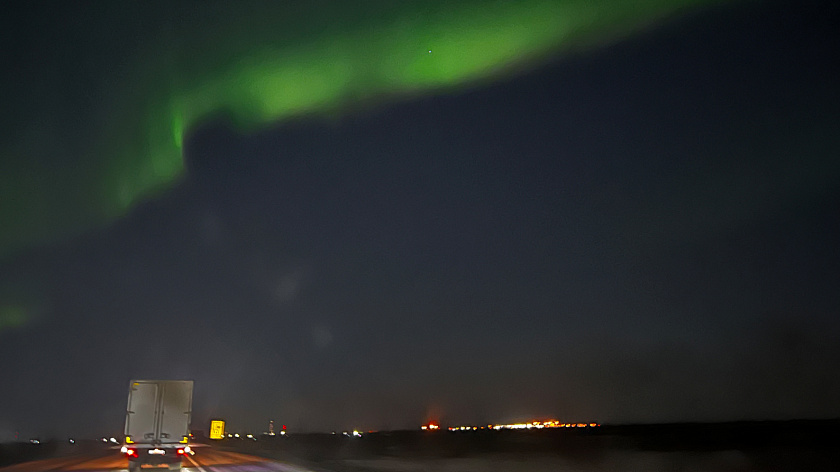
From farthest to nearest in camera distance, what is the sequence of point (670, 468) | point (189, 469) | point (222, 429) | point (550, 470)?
1. point (222, 429)
2. point (670, 468)
3. point (550, 470)
4. point (189, 469)

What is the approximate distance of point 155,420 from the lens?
27516 millimetres

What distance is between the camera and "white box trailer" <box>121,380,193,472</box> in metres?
27.2

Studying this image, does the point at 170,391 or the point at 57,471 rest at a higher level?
the point at 170,391

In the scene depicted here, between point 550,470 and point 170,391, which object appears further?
point 550,470

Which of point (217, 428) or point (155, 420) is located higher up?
point (155, 420)

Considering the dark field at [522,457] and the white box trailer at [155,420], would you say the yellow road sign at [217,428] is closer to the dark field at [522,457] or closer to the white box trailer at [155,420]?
the dark field at [522,457]

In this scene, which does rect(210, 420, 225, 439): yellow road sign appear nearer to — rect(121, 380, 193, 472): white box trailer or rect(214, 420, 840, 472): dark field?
rect(214, 420, 840, 472): dark field

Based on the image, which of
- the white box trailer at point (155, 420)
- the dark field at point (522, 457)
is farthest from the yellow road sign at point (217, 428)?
the white box trailer at point (155, 420)

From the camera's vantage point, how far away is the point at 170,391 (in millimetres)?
27734

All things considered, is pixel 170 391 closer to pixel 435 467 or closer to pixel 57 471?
pixel 57 471

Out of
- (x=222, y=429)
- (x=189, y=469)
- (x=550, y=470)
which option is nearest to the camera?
(x=189, y=469)

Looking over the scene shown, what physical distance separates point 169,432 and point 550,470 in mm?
18510

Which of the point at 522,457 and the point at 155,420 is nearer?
the point at 155,420

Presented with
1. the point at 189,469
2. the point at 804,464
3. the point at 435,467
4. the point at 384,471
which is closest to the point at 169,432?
the point at 189,469
